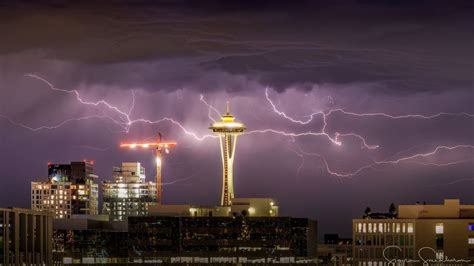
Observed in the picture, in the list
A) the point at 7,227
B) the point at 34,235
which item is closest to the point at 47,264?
the point at 34,235

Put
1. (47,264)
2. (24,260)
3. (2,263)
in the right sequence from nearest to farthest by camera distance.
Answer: (2,263) < (24,260) < (47,264)

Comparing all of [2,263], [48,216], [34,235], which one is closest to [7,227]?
[2,263]

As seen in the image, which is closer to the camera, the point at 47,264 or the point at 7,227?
the point at 7,227

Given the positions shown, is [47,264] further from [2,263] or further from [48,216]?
[2,263]

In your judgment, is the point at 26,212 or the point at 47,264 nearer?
the point at 26,212

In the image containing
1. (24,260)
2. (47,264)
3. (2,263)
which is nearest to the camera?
(2,263)

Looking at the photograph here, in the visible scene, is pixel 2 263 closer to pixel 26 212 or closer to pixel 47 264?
pixel 26 212
